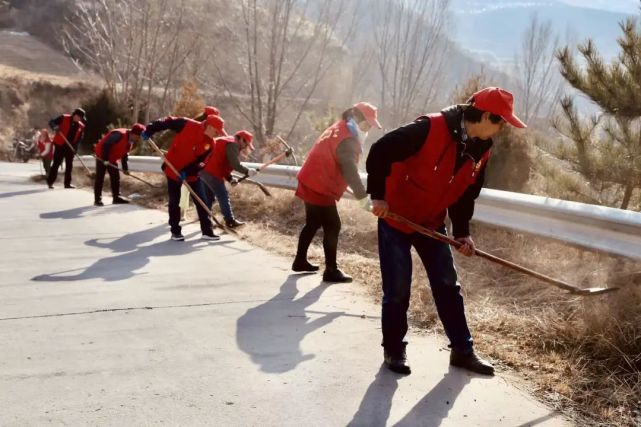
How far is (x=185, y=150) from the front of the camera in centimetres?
820

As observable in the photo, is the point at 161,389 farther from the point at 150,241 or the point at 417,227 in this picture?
the point at 150,241

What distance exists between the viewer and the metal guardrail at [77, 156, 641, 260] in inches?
182

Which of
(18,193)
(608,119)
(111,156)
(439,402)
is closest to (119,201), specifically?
(111,156)

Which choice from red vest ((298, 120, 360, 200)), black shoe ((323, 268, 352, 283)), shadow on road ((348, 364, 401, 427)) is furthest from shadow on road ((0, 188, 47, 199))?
shadow on road ((348, 364, 401, 427))

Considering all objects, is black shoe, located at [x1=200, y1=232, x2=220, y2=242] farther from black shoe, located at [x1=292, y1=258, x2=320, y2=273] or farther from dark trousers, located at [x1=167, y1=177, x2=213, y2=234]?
black shoe, located at [x1=292, y1=258, x2=320, y2=273]

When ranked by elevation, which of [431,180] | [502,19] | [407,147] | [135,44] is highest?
[502,19]

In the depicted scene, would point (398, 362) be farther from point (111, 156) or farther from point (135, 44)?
point (135, 44)

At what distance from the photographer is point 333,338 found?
4441 mm

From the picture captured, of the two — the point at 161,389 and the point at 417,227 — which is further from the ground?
the point at 417,227

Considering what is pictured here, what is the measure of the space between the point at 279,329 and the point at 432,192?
146 centimetres

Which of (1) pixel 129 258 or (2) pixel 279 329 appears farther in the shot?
(1) pixel 129 258

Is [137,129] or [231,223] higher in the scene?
[137,129]

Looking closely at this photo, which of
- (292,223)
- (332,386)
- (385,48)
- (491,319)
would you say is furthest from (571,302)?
(385,48)

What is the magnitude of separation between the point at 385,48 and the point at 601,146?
2247 cm
